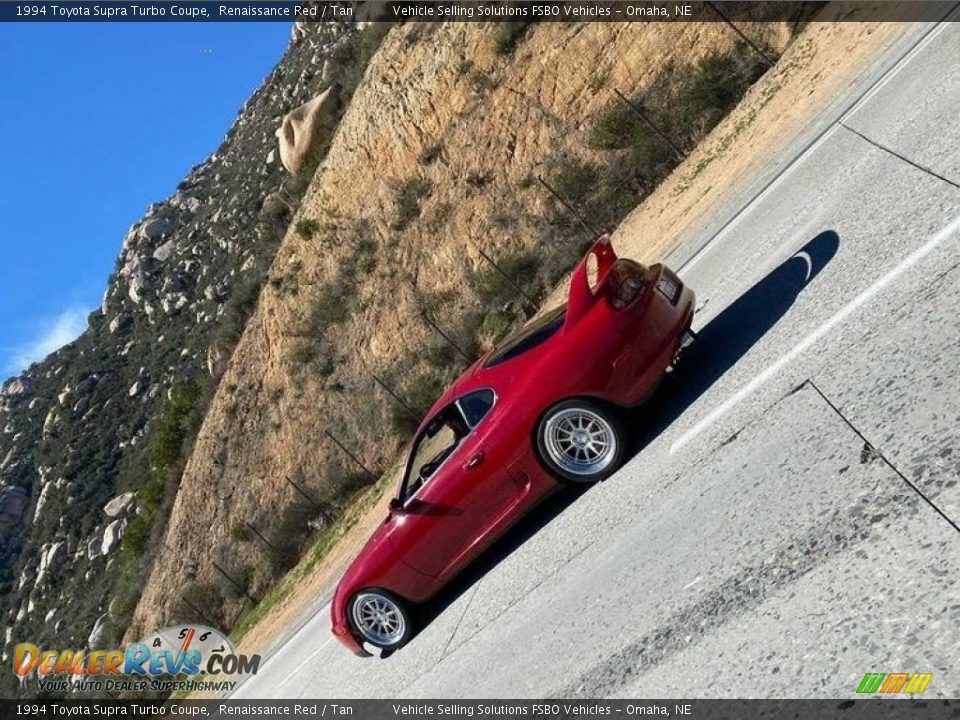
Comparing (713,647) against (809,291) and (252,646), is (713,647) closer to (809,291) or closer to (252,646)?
(809,291)

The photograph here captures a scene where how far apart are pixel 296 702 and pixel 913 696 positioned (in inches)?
285

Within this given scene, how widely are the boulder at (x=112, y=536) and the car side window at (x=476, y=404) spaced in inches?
1395

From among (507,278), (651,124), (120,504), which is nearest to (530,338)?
(651,124)

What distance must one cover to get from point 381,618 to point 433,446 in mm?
1741

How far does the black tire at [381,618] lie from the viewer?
8.06m

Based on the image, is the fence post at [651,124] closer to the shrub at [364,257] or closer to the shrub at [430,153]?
the shrub at [430,153]

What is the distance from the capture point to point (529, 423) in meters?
6.84

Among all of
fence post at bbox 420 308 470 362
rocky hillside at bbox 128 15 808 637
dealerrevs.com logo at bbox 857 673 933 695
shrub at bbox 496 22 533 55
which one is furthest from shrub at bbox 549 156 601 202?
dealerrevs.com logo at bbox 857 673 933 695

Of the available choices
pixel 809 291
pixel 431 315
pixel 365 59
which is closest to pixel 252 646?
pixel 431 315

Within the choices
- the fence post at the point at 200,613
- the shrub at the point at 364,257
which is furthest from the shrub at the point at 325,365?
the fence post at the point at 200,613

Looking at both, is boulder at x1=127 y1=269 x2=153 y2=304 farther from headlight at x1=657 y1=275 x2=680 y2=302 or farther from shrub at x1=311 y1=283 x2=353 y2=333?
headlight at x1=657 y1=275 x2=680 y2=302

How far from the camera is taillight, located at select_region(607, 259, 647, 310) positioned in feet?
22.8

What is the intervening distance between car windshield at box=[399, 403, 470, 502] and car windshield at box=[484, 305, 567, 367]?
557 mm

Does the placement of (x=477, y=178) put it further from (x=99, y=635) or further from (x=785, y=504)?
(x=99, y=635)
